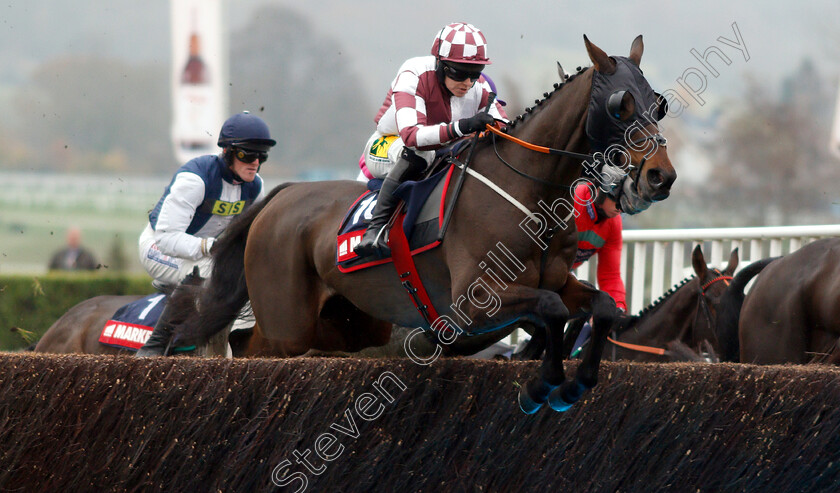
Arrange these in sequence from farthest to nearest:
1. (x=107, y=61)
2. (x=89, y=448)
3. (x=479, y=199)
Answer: (x=107, y=61)
(x=479, y=199)
(x=89, y=448)

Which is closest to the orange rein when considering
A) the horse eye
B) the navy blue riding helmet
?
the horse eye

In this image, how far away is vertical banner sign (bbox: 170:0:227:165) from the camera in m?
11.3

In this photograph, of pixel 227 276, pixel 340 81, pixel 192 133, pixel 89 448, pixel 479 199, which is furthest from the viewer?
pixel 340 81

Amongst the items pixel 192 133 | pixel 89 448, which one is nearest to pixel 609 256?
pixel 89 448

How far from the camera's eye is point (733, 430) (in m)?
3.69

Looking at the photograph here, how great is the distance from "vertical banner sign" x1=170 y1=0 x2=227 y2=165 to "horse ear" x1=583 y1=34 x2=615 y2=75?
8471mm

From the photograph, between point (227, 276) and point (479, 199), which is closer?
point (479, 199)

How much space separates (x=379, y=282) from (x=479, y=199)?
2.23 feet

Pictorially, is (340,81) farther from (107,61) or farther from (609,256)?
(609,256)

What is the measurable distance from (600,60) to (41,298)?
8.50 metres

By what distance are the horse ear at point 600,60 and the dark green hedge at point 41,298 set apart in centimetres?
818

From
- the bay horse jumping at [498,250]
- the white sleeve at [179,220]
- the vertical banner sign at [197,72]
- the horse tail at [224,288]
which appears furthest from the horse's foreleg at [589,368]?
the vertical banner sign at [197,72]

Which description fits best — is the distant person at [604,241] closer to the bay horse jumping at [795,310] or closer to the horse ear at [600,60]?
the bay horse jumping at [795,310]

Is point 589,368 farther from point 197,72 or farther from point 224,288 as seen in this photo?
point 197,72
